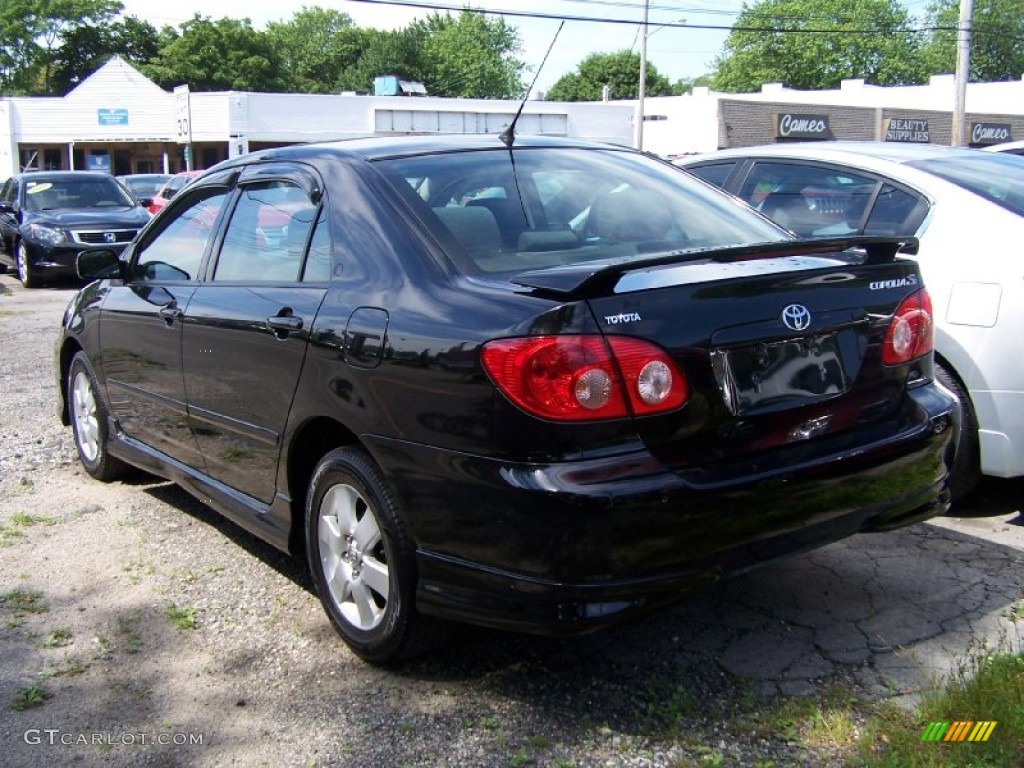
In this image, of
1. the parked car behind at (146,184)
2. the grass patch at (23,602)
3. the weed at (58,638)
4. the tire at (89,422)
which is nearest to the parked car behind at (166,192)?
the parked car behind at (146,184)

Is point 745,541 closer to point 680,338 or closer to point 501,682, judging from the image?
point 680,338

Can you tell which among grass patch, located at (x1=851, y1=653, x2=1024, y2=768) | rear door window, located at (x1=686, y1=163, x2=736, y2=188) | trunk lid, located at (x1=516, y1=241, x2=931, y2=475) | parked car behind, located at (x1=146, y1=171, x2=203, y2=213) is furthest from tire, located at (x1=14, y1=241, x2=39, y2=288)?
grass patch, located at (x1=851, y1=653, x2=1024, y2=768)

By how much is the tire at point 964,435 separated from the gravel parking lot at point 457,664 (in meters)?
0.27

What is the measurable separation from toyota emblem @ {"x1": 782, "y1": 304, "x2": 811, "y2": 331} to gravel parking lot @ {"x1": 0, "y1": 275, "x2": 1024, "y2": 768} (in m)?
1.14

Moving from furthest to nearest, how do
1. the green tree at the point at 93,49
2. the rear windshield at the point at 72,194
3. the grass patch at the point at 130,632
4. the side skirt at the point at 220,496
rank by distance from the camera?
1. the green tree at the point at 93,49
2. the rear windshield at the point at 72,194
3. the side skirt at the point at 220,496
4. the grass patch at the point at 130,632

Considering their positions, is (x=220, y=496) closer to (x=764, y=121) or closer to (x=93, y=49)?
(x=764, y=121)

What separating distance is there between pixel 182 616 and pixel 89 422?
2189 mm

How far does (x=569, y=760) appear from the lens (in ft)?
9.64

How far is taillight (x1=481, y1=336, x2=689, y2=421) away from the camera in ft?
9.26

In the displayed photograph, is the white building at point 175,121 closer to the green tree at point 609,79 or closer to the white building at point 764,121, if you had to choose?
the white building at point 764,121

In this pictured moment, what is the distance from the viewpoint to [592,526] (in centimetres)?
278

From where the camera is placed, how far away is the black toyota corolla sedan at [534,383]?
285 centimetres

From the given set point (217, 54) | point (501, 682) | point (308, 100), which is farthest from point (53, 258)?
point (217, 54)

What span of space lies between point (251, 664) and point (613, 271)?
1885 millimetres
